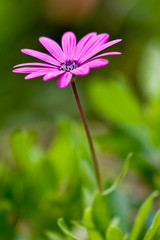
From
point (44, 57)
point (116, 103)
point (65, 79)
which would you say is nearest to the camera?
point (65, 79)

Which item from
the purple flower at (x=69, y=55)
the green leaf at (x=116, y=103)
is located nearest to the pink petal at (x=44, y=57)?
the purple flower at (x=69, y=55)

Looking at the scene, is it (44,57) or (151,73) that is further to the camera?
(151,73)

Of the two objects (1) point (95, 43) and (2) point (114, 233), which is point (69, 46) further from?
(2) point (114, 233)

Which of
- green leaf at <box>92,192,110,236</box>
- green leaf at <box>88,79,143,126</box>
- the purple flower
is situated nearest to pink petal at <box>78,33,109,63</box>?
the purple flower

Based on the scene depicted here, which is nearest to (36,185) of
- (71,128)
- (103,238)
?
(71,128)

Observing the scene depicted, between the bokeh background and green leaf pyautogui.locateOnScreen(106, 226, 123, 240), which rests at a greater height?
the bokeh background

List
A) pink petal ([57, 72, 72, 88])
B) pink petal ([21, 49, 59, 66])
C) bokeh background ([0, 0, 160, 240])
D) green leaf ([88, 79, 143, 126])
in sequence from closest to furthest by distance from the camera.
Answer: pink petal ([57, 72, 72, 88]) < pink petal ([21, 49, 59, 66]) < bokeh background ([0, 0, 160, 240]) < green leaf ([88, 79, 143, 126])

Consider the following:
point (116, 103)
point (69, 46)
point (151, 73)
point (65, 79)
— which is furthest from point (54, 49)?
point (151, 73)

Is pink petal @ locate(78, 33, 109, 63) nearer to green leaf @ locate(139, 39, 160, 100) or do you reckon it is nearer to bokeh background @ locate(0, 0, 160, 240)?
bokeh background @ locate(0, 0, 160, 240)
